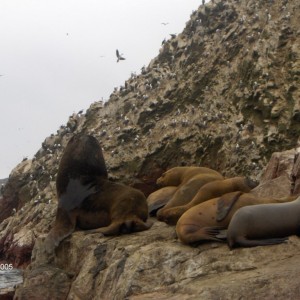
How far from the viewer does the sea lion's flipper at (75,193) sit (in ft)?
30.4

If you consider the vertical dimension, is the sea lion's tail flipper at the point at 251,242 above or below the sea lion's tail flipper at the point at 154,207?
below

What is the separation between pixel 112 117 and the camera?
104 ft

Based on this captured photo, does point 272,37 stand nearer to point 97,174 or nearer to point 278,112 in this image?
point 278,112

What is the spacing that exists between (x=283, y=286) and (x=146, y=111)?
954 inches

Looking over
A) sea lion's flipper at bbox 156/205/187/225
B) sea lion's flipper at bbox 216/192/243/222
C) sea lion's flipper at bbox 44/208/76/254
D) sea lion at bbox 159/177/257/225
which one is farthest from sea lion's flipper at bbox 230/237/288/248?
sea lion's flipper at bbox 44/208/76/254

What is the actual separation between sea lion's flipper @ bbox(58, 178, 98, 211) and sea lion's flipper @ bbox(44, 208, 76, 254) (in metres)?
0.10

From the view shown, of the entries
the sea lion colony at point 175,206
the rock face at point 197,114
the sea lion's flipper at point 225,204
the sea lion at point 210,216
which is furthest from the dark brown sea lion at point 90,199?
the rock face at point 197,114

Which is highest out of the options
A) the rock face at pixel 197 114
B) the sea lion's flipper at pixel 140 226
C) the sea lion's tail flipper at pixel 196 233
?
the rock face at pixel 197 114

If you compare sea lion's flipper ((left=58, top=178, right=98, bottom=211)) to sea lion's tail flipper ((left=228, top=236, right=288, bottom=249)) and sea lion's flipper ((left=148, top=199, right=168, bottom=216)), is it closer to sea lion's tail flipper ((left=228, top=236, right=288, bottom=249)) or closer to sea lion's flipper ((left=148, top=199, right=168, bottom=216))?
sea lion's flipper ((left=148, top=199, right=168, bottom=216))

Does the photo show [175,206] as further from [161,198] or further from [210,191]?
[161,198]

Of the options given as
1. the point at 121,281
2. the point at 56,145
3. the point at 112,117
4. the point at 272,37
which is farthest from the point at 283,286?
the point at 56,145

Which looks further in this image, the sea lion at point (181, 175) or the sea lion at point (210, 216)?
the sea lion at point (181, 175)

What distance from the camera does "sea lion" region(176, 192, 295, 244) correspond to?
7141 millimetres

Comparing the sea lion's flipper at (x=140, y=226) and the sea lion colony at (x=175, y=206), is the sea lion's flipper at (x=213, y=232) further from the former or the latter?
the sea lion's flipper at (x=140, y=226)
